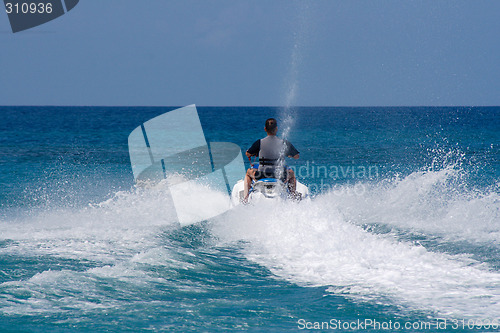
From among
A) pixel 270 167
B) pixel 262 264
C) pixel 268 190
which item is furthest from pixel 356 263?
pixel 270 167

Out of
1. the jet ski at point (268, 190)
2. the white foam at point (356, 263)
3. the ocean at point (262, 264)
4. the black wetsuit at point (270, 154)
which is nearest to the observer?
the ocean at point (262, 264)

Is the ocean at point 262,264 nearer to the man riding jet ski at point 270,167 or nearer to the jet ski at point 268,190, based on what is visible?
the jet ski at point 268,190

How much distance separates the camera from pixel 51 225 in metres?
8.19

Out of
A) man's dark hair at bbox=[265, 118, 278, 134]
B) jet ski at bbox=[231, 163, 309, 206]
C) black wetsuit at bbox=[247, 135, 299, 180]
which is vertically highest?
man's dark hair at bbox=[265, 118, 278, 134]

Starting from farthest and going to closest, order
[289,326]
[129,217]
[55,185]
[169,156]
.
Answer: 1. [169,156]
2. [55,185]
3. [129,217]
4. [289,326]

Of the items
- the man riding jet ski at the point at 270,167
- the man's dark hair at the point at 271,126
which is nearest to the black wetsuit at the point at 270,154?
the man riding jet ski at the point at 270,167

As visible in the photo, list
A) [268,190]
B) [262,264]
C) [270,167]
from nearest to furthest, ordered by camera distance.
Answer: [262,264] → [268,190] → [270,167]

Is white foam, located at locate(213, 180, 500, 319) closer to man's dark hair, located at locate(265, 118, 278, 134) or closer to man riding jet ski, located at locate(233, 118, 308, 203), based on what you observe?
A: man riding jet ski, located at locate(233, 118, 308, 203)

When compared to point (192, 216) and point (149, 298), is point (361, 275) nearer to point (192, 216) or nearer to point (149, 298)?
point (149, 298)

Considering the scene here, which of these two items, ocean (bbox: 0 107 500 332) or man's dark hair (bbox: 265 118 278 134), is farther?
man's dark hair (bbox: 265 118 278 134)

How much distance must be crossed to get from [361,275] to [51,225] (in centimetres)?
526

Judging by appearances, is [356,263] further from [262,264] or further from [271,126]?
[271,126]

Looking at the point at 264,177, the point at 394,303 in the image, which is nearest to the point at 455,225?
the point at 264,177

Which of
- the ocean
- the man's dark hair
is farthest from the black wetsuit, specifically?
the ocean
